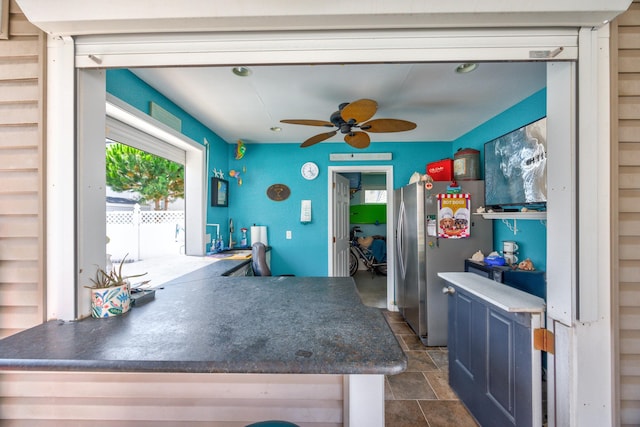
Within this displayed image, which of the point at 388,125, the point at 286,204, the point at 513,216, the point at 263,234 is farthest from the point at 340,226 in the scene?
the point at 513,216

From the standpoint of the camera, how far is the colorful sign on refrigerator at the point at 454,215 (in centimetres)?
261

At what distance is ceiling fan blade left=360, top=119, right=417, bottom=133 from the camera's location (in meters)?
1.92

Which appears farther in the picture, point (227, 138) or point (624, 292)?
point (227, 138)

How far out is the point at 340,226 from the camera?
391 cm

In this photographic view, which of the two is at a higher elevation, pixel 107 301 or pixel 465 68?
pixel 465 68

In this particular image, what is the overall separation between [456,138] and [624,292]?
2.95m

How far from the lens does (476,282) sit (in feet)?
5.80

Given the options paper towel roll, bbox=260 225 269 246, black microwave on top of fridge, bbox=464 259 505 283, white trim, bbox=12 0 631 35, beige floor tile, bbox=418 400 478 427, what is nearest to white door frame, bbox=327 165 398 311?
paper towel roll, bbox=260 225 269 246

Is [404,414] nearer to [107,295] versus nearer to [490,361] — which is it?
[490,361]

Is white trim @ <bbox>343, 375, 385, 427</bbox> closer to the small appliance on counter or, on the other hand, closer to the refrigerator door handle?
the small appliance on counter

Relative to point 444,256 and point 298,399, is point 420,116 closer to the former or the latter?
point 444,256

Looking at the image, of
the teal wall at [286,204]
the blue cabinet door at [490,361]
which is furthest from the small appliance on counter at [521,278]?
the teal wall at [286,204]

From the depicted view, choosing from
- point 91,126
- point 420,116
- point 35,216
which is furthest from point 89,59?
point 420,116

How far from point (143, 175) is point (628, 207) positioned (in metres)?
5.73
